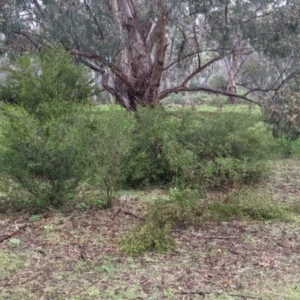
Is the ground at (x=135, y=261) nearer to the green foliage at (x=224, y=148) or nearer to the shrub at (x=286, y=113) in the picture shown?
the green foliage at (x=224, y=148)

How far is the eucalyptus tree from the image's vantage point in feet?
36.2

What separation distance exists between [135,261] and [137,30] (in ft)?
29.8

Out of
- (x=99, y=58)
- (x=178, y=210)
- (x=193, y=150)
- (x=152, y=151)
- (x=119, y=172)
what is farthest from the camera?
(x=99, y=58)

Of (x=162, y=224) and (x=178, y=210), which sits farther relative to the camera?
(x=178, y=210)

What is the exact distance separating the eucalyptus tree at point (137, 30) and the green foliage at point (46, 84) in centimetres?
280

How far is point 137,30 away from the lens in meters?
12.6

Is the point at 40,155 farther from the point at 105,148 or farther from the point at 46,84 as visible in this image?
the point at 46,84

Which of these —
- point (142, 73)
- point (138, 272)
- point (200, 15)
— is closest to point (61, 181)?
point (138, 272)

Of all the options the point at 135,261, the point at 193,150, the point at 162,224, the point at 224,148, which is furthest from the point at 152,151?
the point at 135,261

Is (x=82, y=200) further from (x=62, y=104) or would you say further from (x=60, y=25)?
(x=60, y=25)

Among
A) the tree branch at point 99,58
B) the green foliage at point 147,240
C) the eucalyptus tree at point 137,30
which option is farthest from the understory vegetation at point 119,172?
the eucalyptus tree at point 137,30

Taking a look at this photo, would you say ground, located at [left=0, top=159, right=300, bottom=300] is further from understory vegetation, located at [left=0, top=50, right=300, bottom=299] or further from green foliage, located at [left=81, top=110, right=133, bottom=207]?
green foliage, located at [left=81, top=110, right=133, bottom=207]

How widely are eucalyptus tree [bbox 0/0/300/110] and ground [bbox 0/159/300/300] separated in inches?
223

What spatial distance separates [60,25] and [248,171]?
5.74m
